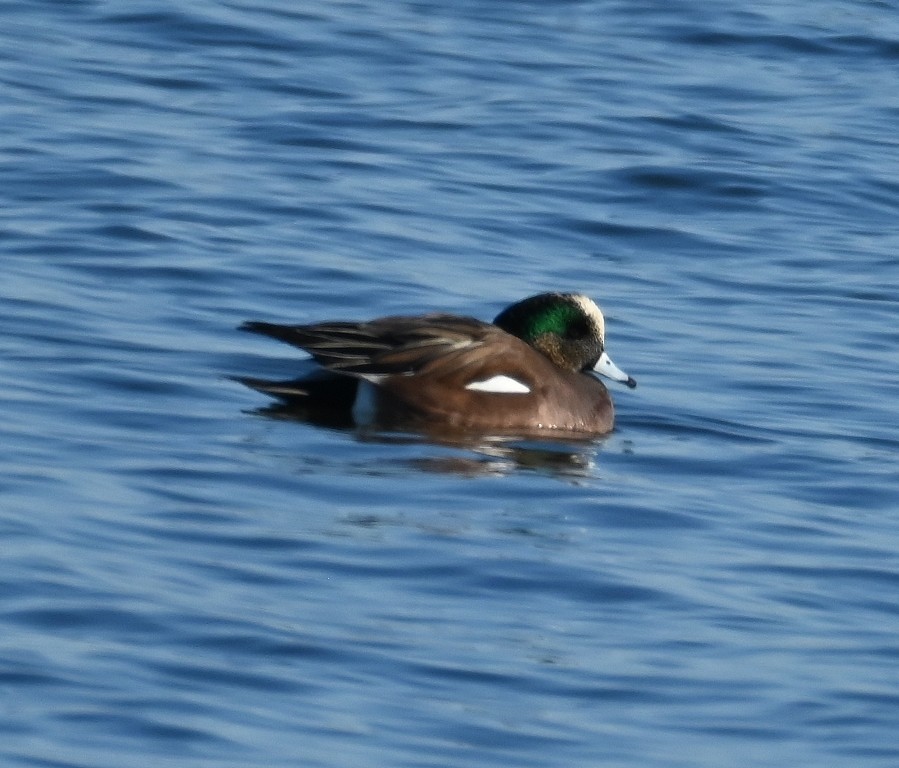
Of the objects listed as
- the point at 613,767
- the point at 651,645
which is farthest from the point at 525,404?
the point at 613,767

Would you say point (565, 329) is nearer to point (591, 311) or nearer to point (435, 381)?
point (591, 311)

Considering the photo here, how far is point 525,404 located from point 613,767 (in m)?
3.85

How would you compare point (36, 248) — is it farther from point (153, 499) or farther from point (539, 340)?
point (153, 499)

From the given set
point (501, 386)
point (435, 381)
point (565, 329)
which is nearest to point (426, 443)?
point (435, 381)

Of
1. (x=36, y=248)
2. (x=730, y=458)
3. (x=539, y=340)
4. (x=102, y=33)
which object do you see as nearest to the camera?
(x=730, y=458)

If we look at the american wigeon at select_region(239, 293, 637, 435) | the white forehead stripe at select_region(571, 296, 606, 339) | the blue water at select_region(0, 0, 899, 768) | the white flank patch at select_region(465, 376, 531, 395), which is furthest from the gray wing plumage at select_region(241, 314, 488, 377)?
the white forehead stripe at select_region(571, 296, 606, 339)

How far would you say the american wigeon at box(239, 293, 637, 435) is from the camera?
9.31 metres

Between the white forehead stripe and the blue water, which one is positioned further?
the white forehead stripe

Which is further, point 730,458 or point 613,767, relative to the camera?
point 730,458

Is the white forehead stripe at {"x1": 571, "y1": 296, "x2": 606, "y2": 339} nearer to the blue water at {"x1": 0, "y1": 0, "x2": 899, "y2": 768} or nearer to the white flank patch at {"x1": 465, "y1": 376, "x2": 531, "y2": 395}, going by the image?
the blue water at {"x1": 0, "y1": 0, "x2": 899, "y2": 768}

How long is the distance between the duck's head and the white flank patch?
1.79 feet

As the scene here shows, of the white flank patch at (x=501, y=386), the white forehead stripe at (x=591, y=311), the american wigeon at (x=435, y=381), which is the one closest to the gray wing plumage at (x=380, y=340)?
the american wigeon at (x=435, y=381)

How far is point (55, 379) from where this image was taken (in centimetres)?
943

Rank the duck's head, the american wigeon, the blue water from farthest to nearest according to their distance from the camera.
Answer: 1. the duck's head
2. the american wigeon
3. the blue water
